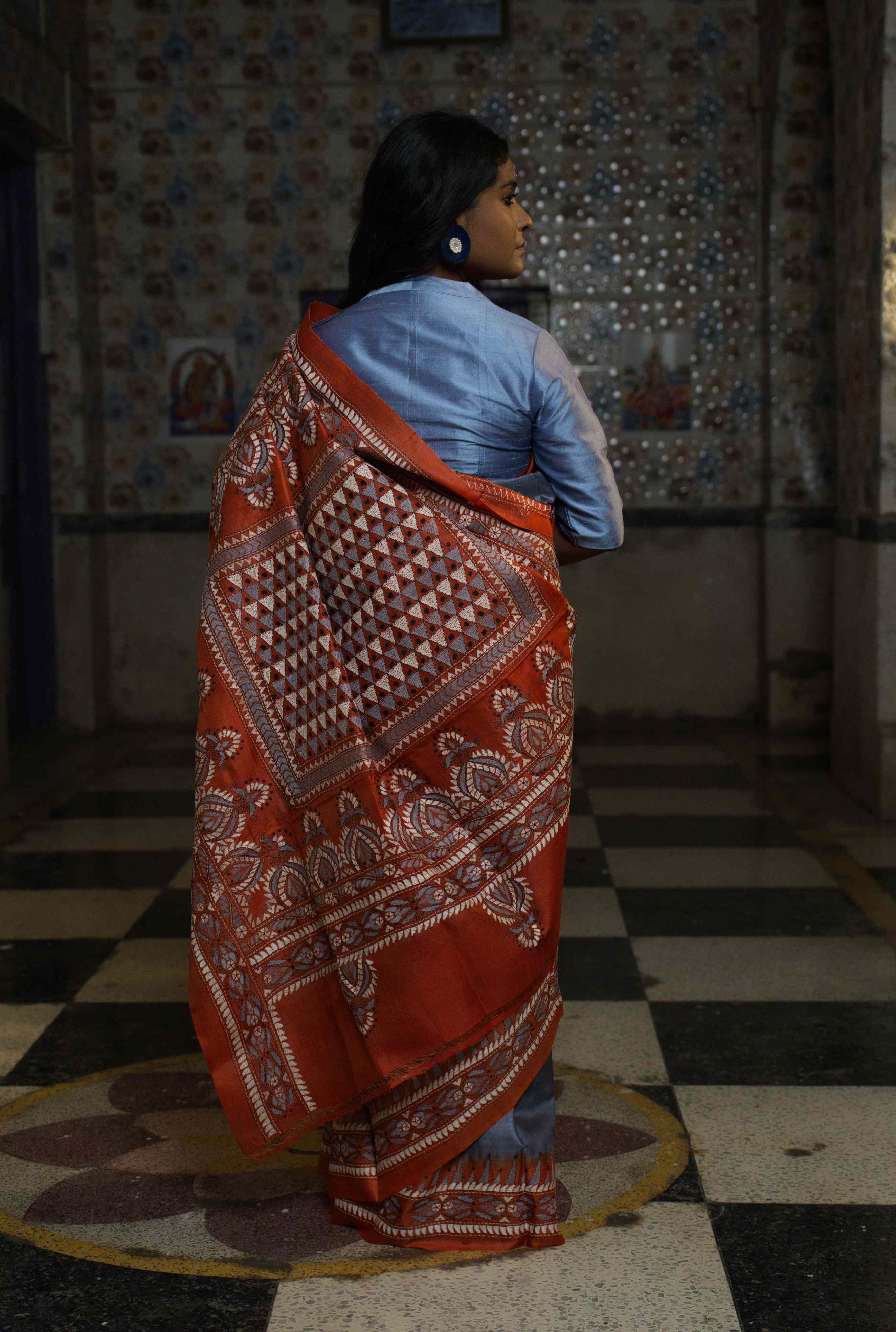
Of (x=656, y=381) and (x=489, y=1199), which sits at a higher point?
(x=656, y=381)

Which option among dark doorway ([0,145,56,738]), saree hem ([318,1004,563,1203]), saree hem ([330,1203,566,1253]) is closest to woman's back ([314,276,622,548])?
saree hem ([318,1004,563,1203])

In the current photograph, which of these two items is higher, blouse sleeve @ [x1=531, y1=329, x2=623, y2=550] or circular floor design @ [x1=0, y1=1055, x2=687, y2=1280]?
blouse sleeve @ [x1=531, y1=329, x2=623, y2=550]

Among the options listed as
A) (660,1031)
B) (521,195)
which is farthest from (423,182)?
(521,195)

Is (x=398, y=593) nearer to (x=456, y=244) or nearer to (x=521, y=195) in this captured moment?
(x=456, y=244)

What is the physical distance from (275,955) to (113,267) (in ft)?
16.8

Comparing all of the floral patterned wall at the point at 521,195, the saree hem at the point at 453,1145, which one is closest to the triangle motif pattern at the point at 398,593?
the saree hem at the point at 453,1145

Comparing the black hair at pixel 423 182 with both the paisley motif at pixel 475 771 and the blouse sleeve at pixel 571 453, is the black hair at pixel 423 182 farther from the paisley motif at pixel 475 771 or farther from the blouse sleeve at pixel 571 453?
the paisley motif at pixel 475 771

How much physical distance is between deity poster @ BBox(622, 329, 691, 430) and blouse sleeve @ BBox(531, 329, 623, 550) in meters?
4.53

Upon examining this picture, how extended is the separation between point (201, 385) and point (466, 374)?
4790mm

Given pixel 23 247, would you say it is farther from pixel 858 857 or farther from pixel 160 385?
pixel 858 857

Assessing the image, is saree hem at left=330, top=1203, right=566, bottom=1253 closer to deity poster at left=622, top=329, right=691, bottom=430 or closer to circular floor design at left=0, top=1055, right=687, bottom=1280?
circular floor design at left=0, top=1055, right=687, bottom=1280

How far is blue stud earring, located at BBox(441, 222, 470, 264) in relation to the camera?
1.91m

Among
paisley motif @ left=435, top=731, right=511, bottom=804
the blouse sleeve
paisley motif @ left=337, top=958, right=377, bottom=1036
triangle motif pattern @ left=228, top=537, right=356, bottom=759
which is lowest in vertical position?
paisley motif @ left=337, top=958, right=377, bottom=1036

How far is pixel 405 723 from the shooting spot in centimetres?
187
